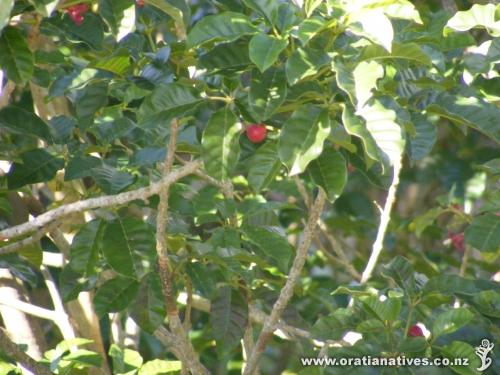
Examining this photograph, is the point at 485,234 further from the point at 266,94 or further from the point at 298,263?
the point at 266,94

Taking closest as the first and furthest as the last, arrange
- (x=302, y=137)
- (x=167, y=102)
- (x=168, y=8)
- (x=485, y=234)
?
(x=302, y=137) → (x=167, y=102) → (x=168, y=8) → (x=485, y=234)

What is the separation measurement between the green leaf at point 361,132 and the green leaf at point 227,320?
79cm

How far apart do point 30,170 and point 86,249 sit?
0.20 metres

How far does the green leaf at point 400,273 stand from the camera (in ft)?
5.75

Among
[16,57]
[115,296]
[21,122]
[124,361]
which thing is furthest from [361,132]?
[124,361]

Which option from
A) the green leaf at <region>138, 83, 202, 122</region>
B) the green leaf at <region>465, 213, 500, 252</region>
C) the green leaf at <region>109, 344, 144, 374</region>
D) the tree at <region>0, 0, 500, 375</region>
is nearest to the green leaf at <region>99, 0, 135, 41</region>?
the tree at <region>0, 0, 500, 375</region>

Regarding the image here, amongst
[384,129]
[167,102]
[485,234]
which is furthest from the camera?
[485,234]

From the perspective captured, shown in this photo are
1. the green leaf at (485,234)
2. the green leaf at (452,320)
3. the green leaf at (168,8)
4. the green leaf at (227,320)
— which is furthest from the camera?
the green leaf at (227,320)

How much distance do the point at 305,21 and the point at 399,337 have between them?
58 cm

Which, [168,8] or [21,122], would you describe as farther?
[21,122]

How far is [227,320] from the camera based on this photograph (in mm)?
2033

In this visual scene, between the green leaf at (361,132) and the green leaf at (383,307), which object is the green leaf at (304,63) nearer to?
the green leaf at (361,132)

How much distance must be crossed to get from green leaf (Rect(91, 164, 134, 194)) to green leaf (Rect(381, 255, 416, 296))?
533 millimetres

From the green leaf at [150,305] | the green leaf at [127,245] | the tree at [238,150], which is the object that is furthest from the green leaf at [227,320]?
the green leaf at [127,245]
